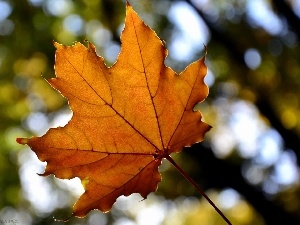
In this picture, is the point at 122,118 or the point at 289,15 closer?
the point at 122,118

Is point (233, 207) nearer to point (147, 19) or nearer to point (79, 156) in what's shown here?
point (147, 19)

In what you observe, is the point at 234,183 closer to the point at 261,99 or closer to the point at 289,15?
the point at 261,99

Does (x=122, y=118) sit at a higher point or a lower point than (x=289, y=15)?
lower

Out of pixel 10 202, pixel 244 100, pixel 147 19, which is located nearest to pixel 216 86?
pixel 244 100

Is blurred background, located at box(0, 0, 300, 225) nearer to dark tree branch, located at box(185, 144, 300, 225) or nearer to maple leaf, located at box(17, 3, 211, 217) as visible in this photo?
dark tree branch, located at box(185, 144, 300, 225)

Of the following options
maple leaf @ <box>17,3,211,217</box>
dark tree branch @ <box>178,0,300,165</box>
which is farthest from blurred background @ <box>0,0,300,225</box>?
maple leaf @ <box>17,3,211,217</box>

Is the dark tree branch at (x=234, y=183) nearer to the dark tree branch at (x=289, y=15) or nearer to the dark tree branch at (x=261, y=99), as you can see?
the dark tree branch at (x=261, y=99)

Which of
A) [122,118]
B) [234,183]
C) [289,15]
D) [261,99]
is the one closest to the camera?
[122,118]

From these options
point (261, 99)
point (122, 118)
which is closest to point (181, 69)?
point (261, 99)

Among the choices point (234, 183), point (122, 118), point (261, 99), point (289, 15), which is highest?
point (289, 15)
